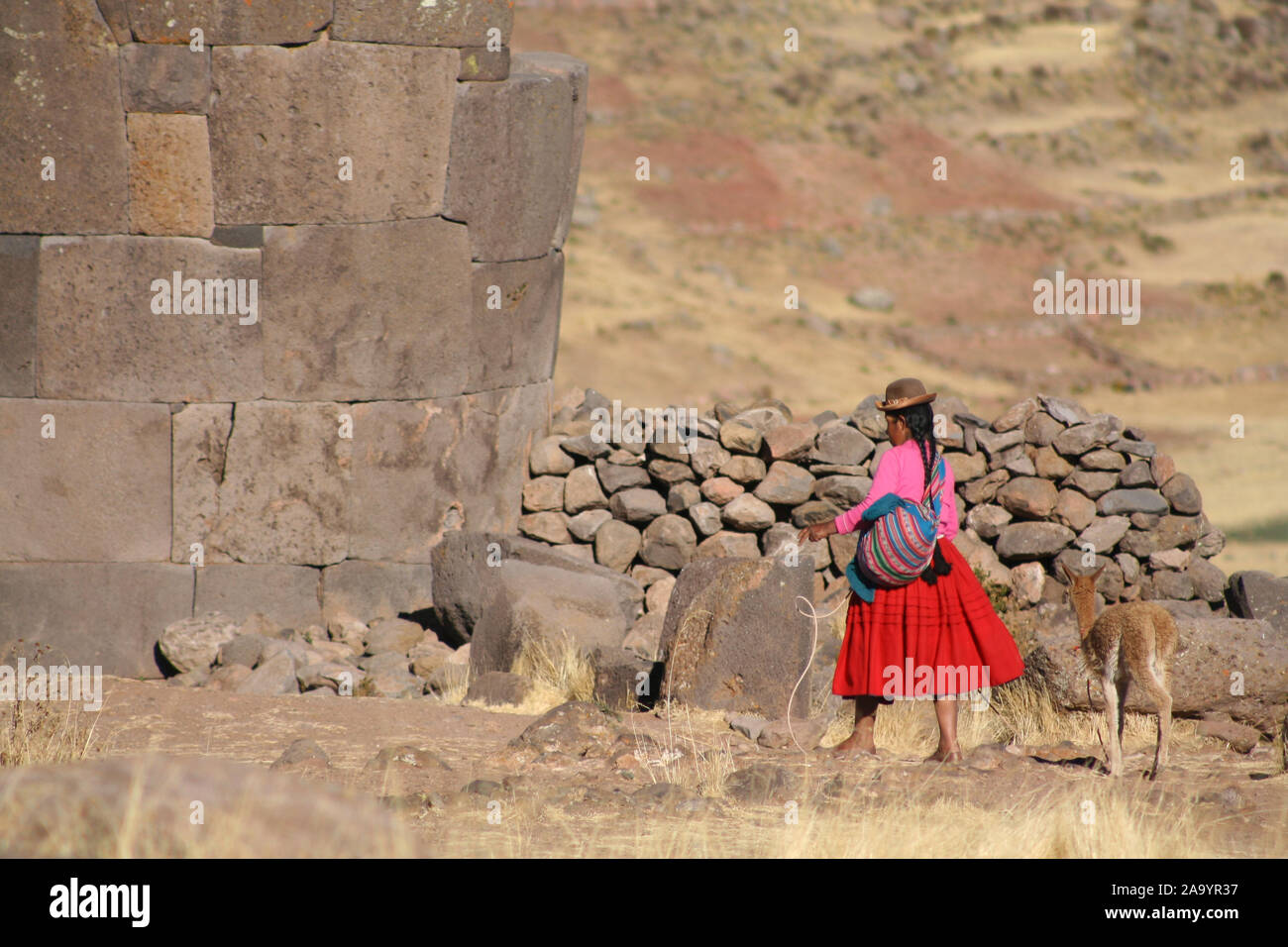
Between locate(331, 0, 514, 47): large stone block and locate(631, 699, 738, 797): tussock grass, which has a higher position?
locate(331, 0, 514, 47): large stone block

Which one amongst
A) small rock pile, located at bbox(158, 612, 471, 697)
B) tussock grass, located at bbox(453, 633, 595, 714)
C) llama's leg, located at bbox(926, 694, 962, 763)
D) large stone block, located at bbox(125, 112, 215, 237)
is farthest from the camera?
large stone block, located at bbox(125, 112, 215, 237)

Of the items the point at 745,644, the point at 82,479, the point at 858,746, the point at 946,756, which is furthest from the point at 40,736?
the point at 946,756

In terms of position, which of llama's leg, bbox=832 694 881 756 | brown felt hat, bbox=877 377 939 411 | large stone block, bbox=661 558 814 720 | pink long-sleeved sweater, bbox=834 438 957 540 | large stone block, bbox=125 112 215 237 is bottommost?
llama's leg, bbox=832 694 881 756

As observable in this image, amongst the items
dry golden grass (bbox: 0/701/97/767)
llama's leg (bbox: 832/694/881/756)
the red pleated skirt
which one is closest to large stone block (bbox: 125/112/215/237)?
dry golden grass (bbox: 0/701/97/767)

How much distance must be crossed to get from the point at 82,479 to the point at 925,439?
4.89 m

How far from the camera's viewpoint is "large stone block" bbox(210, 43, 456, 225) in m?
7.98

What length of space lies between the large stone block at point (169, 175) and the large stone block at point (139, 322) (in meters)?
0.09

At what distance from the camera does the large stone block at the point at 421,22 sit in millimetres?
8023

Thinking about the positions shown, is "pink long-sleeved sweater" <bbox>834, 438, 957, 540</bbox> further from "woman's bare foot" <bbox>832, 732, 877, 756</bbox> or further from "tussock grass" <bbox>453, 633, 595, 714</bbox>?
"tussock grass" <bbox>453, 633, 595, 714</bbox>

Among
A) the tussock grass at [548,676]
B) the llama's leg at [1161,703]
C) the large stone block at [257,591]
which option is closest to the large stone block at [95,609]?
the large stone block at [257,591]

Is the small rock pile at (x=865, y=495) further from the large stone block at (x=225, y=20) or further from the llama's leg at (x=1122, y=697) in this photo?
the large stone block at (x=225, y=20)

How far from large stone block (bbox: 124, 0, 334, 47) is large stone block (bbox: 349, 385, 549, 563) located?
2132 millimetres

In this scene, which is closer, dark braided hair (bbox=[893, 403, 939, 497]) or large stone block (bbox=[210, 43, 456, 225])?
dark braided hair (bbox=[893, 403, 939, 497])

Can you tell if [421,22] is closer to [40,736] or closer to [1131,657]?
[40,736]
